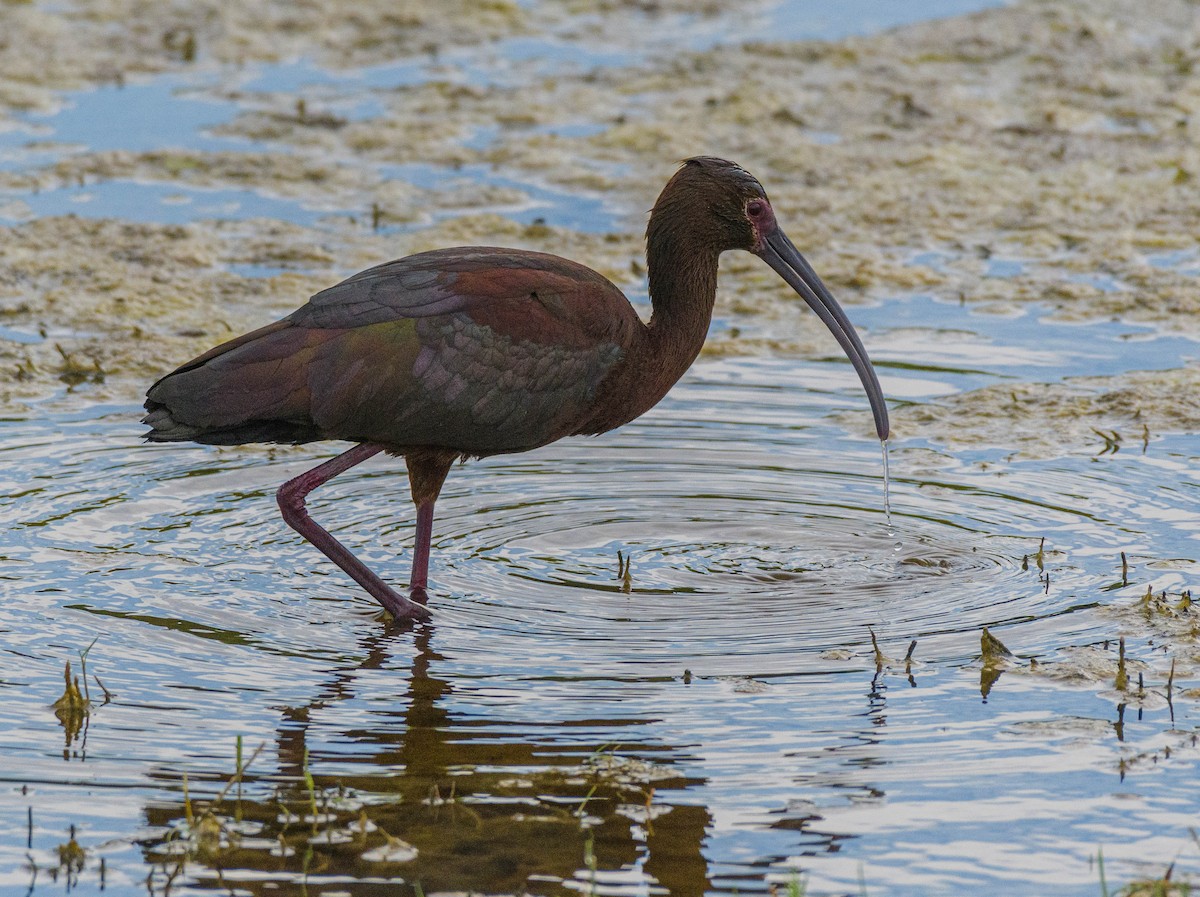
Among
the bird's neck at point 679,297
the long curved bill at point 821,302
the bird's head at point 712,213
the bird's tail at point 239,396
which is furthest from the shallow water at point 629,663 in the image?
the bird's head at point 712,213

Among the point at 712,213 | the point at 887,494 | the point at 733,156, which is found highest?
the point at 733,156

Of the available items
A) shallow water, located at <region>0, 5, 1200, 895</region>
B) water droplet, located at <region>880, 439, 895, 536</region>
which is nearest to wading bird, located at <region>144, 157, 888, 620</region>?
shallow water, located at <region>0, 5, 1200, 895</region>

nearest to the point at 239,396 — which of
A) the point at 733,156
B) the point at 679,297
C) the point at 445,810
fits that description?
the point at 679,297

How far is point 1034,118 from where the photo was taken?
11.4 metres

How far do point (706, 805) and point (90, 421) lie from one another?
374cm

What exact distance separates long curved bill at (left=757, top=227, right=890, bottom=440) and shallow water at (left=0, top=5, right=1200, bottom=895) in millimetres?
433

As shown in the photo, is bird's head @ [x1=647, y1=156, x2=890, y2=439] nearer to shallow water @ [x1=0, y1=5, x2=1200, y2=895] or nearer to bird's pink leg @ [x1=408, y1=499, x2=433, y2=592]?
shallow water @ [x1=0, y1=5, x2=1200, y2=895]

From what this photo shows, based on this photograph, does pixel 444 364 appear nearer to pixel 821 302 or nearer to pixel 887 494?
pixel 821 302

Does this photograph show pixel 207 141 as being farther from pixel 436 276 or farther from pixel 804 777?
pixel 804 777

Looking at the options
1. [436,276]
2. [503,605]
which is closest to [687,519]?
[503,605]

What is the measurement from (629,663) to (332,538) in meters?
1.09

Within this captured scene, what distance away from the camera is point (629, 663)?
209 inches

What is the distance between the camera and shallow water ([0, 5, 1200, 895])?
13.9 feet

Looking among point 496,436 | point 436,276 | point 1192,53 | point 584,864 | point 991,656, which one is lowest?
point 584,864
